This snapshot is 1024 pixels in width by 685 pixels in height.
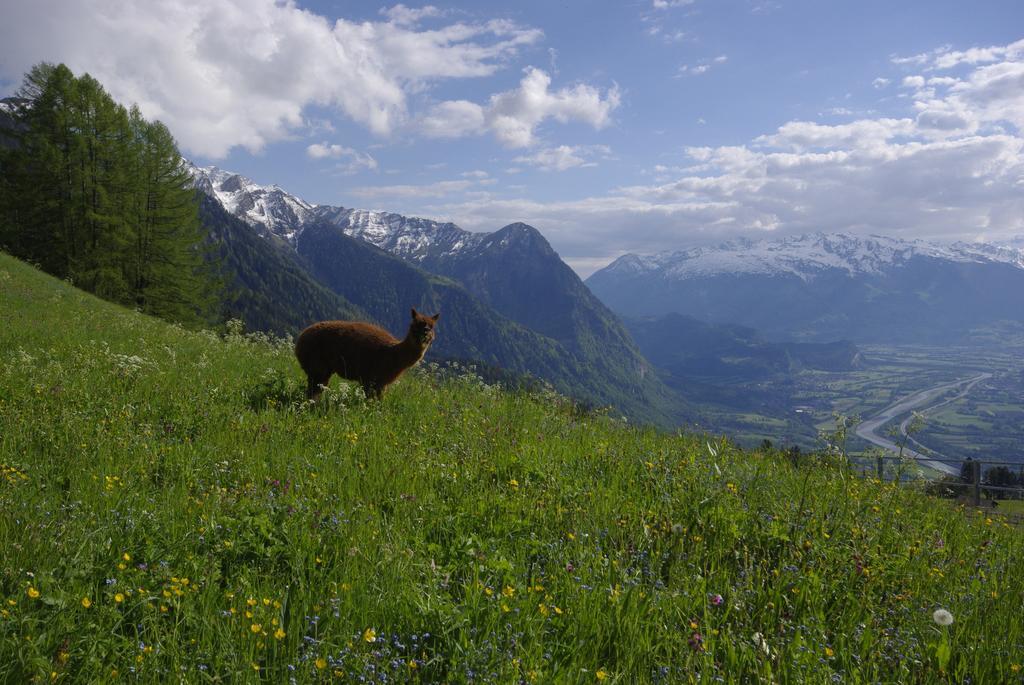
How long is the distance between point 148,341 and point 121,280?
32.6m

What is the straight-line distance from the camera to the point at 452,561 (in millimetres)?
4074

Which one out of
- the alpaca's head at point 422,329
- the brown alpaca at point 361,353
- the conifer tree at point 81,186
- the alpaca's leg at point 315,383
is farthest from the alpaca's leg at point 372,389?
the conifer tree at point 81,186

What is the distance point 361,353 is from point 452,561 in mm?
6577

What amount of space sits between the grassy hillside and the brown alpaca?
2.71 m

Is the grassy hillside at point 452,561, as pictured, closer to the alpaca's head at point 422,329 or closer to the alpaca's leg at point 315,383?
the alpaca's leg at point 315,383

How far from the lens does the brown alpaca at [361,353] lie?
391 inches

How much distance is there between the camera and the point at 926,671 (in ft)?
11.2

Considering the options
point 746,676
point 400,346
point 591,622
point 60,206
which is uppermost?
point 60,206

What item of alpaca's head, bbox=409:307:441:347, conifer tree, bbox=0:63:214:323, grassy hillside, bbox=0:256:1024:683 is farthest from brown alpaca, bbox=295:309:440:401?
conifer tree, bbox=0:63:214:323

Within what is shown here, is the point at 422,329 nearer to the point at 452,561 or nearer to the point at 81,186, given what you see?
the point at 452,561

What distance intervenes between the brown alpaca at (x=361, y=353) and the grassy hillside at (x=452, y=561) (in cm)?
271

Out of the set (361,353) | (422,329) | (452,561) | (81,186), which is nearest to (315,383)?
(361,353)

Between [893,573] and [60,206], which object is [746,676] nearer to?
[893,573]

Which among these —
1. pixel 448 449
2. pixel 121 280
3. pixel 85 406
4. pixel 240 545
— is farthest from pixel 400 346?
pixel 121 280
